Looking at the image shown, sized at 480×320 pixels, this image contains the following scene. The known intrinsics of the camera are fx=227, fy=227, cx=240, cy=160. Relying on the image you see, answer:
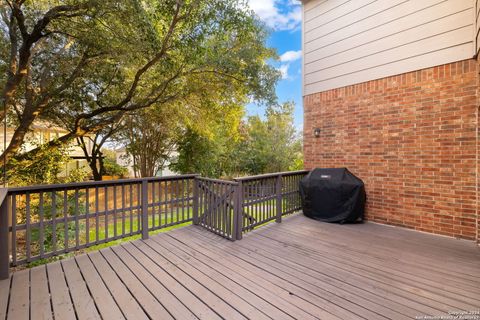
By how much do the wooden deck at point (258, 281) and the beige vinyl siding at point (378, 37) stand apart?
2974 mm

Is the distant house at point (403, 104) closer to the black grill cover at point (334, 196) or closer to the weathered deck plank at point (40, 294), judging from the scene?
the black grill cover at point (334, 196)

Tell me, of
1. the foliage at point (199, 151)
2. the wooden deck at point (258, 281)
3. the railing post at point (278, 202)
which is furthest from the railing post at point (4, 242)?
the foliage at point (199, 151)

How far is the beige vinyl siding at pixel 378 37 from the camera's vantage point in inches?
136

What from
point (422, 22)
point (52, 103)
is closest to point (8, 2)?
point (52, 103)

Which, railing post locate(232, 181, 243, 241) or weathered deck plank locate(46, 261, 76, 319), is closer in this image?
weathered deck plank locate(46, 261, 76, 319)

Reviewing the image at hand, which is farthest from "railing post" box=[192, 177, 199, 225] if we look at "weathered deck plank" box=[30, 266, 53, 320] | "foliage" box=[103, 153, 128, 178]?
"foliage" box=[103, 153, 128, 178]

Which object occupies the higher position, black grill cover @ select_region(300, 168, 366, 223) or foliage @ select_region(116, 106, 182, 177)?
foliage @ select_region(116, 106, 182, 177)

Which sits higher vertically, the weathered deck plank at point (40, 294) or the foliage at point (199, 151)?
the foliage at point (199, 151)

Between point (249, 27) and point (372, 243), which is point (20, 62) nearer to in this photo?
point (249, 27)

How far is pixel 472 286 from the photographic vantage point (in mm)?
2242

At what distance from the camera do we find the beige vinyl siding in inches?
136

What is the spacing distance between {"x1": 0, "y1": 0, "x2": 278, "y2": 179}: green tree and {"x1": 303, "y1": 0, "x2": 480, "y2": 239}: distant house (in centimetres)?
150

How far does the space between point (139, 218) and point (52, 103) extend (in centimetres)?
356

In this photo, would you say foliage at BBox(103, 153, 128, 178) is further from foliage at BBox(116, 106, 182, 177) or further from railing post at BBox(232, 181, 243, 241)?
railing post at BBox(232, 181, 243, 241)
